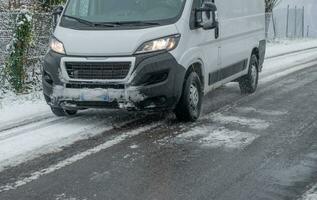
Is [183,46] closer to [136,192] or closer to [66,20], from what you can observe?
[66,20]

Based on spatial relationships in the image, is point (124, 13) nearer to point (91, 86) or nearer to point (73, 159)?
point (91, 86)

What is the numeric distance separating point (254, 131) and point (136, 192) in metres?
2.93

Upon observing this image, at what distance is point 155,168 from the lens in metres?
5.90

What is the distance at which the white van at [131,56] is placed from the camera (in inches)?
296

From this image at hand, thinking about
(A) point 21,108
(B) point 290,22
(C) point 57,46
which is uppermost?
(C) point 57,46

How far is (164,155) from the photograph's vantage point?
638 cm

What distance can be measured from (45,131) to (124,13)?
1.99 m

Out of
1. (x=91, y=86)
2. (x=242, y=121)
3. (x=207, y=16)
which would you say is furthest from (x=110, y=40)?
(x=242, y=121)

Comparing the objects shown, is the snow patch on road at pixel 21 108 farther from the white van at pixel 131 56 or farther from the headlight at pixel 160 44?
the headlight at pixel 160 44

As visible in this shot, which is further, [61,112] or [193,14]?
Result: [61,112]

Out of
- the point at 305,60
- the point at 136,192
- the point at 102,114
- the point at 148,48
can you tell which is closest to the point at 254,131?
the point at 148,48

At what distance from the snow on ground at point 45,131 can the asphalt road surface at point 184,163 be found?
0.15ft

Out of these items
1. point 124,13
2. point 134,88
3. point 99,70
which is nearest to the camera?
point 134,88

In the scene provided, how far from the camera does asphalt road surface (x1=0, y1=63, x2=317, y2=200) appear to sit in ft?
17.0
